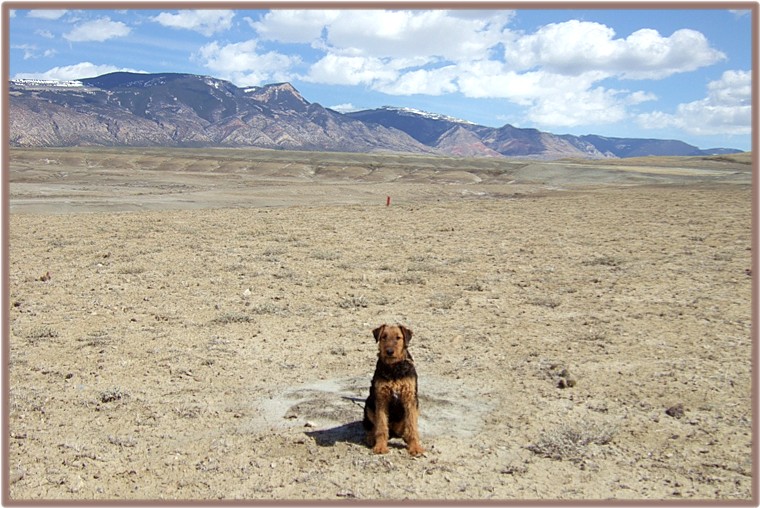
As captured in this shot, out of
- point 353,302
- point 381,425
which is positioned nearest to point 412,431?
point 381,425

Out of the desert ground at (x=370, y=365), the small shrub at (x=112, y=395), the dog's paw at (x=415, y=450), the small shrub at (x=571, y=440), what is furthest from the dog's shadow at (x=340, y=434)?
the small shrub at (x=112, y=395)

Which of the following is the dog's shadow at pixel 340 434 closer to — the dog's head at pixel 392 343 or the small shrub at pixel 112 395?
the dog's head at pixel 392 343

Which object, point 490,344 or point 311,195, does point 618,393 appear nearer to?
point 490,344

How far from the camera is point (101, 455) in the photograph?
658cm

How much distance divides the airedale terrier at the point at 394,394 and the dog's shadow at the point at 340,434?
385mm

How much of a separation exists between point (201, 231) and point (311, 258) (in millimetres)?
6736

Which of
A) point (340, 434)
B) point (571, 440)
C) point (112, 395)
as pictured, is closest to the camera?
point (571, 440)

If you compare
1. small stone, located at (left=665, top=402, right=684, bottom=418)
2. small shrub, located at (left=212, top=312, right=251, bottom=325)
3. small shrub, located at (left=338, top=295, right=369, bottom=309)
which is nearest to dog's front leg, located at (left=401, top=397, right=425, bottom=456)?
small stone, located at (left=665, top=402, right=684, bottom=418)

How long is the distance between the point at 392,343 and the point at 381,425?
2.75 ft

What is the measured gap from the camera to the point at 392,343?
623 centimetres

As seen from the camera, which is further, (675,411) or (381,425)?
(675,411)

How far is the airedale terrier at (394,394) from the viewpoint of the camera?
20.7ft

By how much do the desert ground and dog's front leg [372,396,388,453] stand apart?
0.58ft

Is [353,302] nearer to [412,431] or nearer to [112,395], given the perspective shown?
[112,395]
